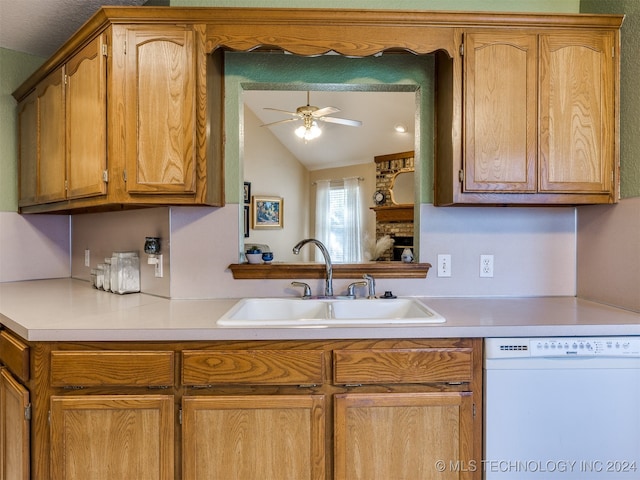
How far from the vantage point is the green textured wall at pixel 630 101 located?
1641mm

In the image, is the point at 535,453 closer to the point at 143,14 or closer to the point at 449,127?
the point at 449,127

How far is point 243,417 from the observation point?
140 centimetres

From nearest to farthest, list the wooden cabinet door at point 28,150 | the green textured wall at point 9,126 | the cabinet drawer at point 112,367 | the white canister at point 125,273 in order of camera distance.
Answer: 1. the cabinet drawer at point 112,367
2. the white canister at point 125,273
3. the wooden cabinet door at point 28,150
4. the green textured wall at point 9,126

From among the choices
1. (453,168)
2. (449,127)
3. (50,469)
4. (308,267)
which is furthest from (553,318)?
(50,469)

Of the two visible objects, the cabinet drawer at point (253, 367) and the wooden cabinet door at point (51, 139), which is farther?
the wooden cabinet door at point (51, 139)

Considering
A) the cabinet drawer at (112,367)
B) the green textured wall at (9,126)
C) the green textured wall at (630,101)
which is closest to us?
the cabinet drawer at (112,367)

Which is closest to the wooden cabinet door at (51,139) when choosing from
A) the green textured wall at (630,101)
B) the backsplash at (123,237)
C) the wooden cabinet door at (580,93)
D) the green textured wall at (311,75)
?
the backsplash at (123,237)

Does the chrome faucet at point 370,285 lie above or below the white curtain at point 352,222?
below

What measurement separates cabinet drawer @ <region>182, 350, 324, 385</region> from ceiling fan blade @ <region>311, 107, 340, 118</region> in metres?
1.28

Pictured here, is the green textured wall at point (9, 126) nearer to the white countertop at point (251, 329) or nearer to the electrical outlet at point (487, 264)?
the white countertop at point (251, 329)

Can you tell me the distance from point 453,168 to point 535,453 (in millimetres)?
1163

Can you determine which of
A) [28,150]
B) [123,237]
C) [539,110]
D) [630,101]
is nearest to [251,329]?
[123,237]

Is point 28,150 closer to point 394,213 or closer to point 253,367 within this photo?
point 253,367

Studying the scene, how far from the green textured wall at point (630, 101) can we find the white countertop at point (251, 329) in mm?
577
